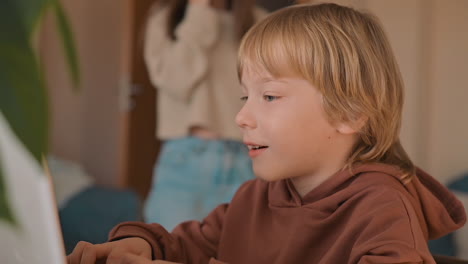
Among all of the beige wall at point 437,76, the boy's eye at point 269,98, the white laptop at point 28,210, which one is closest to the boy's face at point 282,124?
the boy's eye at point 269,98

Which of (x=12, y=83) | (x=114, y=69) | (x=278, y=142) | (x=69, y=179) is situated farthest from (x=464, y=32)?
(x=114, y=69)

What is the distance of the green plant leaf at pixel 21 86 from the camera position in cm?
29

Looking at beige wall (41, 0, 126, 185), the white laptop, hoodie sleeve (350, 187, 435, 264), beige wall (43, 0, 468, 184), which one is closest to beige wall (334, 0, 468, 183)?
beige wall (43, 0, 468, 184)

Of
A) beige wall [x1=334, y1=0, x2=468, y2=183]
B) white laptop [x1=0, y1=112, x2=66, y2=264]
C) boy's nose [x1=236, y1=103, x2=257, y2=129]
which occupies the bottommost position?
beige wall [x1=334, y1=0, x2=468, y2=183]

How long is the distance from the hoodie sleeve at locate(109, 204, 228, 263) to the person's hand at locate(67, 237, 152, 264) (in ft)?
0.05

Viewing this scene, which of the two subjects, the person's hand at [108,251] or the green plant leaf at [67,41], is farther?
the person's hand at [108,251]

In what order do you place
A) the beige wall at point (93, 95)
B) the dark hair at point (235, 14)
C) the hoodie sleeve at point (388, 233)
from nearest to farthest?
1. the hoodie sleeve at point (388, 233)
2. the dark hair at point (235, 14)
3. the beige wall at point (93, 95)

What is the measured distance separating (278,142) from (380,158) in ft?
0.50

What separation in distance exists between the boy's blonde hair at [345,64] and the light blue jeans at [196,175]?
75 centimetres

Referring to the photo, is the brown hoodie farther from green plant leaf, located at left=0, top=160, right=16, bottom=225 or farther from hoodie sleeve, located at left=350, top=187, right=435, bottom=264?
green plant leaf, located at left=0, top=160, right=16, bottom=225

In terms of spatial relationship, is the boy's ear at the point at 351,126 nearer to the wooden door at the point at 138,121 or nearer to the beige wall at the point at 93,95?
the wooden door at the point at 138,121

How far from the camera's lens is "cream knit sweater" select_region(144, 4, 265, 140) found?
67.5 inches

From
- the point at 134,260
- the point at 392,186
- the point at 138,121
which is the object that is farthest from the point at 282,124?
the point at 138,121

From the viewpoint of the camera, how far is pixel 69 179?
3049 mm
